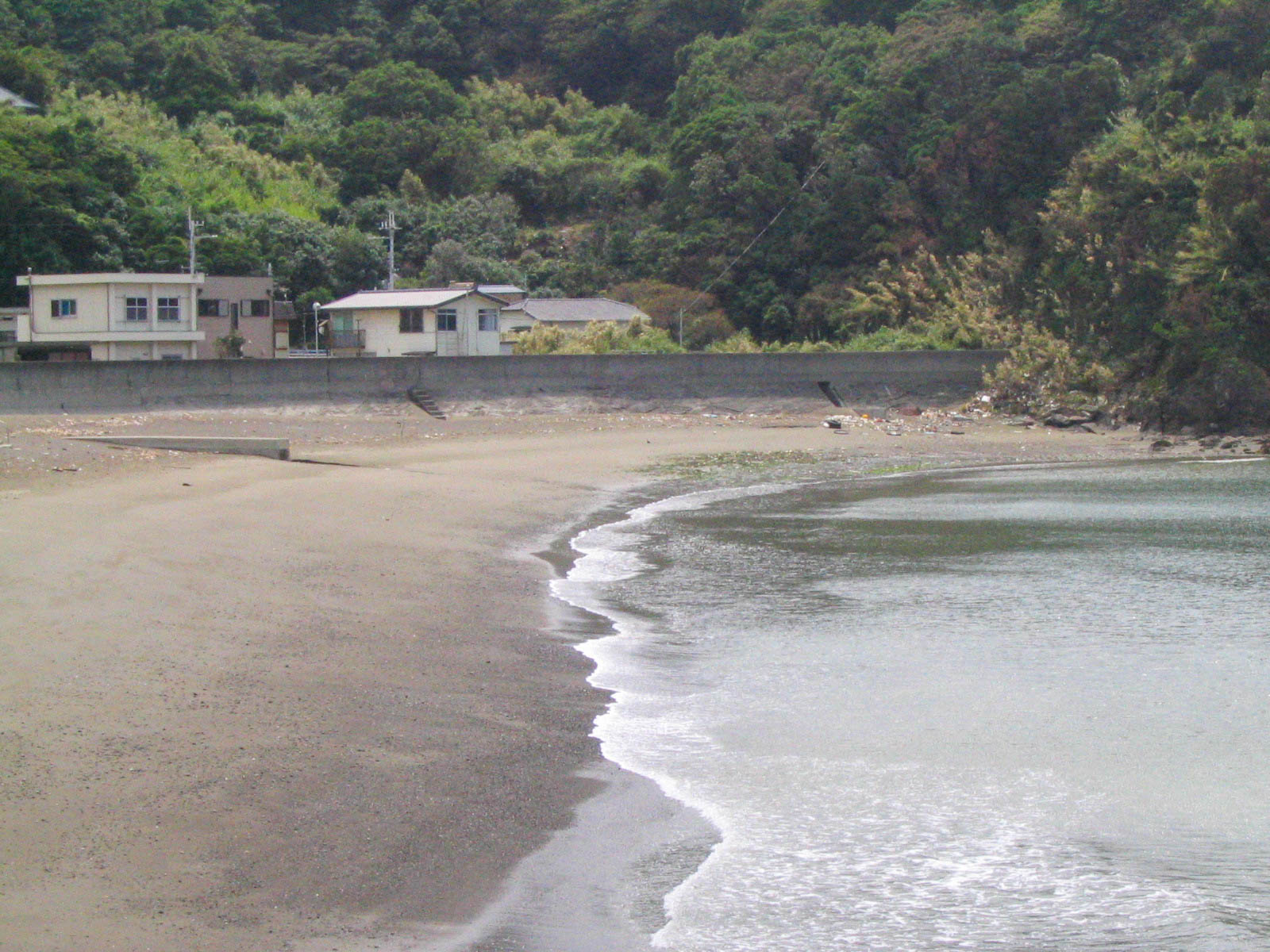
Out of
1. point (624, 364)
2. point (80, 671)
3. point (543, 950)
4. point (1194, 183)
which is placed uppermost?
point (1194, 183)

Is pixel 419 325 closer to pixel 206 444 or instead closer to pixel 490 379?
pixel 490 379

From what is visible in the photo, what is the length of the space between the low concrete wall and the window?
10418 millimetres

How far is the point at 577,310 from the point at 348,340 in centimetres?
946

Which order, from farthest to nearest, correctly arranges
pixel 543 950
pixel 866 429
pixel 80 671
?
1. pixel 866 429
2. pixel 80 671
3. pixel 543 950

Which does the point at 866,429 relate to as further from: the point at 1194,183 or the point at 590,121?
the point at 590,121

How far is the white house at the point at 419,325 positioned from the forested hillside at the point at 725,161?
31.9ft

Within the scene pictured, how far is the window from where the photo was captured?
1783 inches

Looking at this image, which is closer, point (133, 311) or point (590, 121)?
point (133, 311)

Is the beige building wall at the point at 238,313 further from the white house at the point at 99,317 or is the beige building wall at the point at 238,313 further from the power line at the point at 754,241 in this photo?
the power line at the point at 754,241

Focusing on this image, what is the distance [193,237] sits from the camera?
162ft

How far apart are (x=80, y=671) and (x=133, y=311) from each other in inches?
1492

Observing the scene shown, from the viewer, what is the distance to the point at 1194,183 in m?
36.8

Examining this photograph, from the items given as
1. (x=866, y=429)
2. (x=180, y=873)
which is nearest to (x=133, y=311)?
(x=866, y=429)

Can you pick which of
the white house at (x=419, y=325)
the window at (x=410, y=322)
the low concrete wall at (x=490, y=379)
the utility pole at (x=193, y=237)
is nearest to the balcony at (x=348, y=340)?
the white house at (x=419, y=325)
